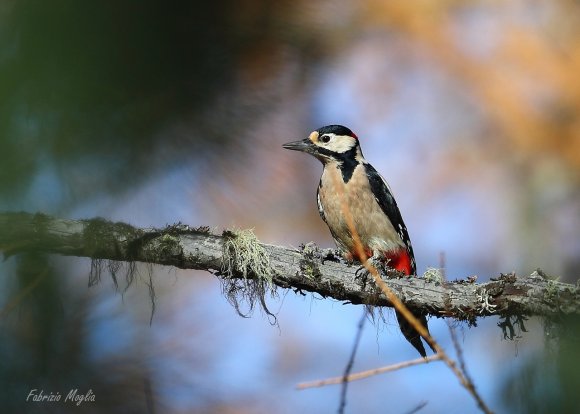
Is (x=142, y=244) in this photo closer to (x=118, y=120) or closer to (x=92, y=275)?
(x=92, y=275)

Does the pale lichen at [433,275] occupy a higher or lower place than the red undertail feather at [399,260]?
lower

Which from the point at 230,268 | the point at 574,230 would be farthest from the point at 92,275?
the point at 574,230

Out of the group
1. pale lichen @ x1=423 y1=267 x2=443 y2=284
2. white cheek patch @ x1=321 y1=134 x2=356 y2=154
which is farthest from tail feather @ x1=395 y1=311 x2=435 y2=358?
white cheek patch @ x1=321 y1=134 x2=356 y2=154

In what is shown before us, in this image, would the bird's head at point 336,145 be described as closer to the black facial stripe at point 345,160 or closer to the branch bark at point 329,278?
the black facial stripe at point 345,160

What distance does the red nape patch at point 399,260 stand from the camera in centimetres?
371

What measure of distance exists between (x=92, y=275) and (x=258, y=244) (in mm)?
809

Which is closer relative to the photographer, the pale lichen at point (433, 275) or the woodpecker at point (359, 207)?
the pale lichen at point (433, 275)
